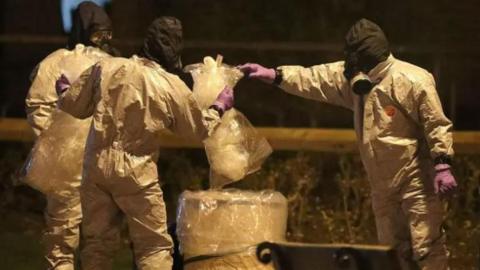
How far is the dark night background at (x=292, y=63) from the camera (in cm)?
911

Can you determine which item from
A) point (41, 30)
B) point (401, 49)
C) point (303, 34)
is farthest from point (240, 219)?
point (41, 30)

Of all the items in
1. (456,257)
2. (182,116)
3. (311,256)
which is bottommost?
(456,257)

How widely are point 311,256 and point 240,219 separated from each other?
733mm

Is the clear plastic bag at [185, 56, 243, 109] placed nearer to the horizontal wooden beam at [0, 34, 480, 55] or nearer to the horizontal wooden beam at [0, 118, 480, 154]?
the horizontal wooden beam at [0, 118, 480, 154]

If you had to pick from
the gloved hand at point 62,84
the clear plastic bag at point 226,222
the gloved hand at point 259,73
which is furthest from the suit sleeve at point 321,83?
the gloved hand at point 62,84

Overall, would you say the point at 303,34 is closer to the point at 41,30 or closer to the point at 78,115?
the point at 41,30

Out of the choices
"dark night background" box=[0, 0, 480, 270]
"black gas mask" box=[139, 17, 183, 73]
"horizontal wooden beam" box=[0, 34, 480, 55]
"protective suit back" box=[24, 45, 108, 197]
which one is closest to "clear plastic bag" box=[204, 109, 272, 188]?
"black gas mask" box=[139, 17, 183, 73]

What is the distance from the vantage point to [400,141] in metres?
6.11

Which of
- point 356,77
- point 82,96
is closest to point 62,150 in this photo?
point 82,96

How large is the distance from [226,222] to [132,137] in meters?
0.61

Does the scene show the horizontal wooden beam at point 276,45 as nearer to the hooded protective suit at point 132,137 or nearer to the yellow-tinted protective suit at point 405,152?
the yellow-tinted protective suit at point 405,152

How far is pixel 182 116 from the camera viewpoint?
19.6 ft

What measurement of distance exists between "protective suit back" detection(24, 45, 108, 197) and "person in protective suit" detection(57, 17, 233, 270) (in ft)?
1.66

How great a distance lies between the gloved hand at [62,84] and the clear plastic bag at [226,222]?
88 cm
